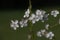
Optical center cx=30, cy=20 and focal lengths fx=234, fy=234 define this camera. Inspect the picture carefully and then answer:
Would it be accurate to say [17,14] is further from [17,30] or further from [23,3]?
[17,30]

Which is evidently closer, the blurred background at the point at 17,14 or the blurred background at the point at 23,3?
the blurred background at the point at 17,14

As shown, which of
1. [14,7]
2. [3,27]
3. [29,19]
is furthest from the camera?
[14,7]

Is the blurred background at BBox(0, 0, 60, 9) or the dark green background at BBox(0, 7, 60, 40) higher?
the blurred background at BBox(0, 0, 60, 9)

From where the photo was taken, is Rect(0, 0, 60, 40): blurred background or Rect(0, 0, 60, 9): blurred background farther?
Rect(0, 0, 60, 9): blurred background

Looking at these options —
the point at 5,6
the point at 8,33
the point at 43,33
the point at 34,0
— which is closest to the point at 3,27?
the point at 8,33

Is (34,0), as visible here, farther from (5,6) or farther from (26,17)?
(26,17)

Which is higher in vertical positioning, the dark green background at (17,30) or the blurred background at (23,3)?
the blurred background at (23,3)

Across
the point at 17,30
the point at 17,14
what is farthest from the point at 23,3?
the point at 17,30

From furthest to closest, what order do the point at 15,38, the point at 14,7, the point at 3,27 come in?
the point at 14,7 → the point at 3,27 → the point at 15,38

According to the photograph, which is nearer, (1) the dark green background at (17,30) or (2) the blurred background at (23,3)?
(1) the dark green background at (17,30)

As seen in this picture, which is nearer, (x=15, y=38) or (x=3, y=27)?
(x=15, y=38)

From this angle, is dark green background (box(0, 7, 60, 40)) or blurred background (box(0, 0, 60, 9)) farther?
blurred background (box(0, 0, 60, 9))
